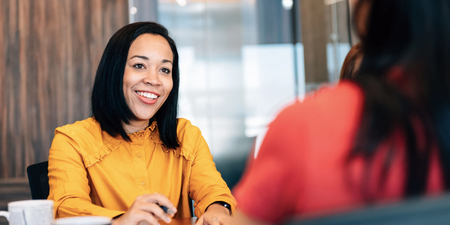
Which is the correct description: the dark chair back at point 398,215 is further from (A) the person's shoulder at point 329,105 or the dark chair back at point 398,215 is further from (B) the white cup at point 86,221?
(B) the white cup at point 86,221

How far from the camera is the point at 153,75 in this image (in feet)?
5.27

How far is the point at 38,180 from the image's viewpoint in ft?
4.70

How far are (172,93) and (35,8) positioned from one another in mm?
2238

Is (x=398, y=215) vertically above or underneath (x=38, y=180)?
above

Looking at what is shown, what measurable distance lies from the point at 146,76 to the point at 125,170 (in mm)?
389

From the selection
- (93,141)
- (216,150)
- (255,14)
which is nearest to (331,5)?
(255,14)

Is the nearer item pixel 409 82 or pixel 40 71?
pixel 409 82

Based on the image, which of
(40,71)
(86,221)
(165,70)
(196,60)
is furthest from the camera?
(196,60)

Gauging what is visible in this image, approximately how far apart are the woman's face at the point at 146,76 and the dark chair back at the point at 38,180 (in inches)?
16.1

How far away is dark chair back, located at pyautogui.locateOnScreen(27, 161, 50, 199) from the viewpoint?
1.41 meters

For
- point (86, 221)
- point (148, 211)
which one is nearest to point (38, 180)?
point (148, 211)

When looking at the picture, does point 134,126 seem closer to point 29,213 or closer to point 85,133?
point 85,133

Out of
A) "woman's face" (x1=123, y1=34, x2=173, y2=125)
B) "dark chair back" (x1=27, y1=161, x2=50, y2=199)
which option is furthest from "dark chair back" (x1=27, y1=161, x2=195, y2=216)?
"woman's face" (x1=123, y1=34, x2=173, y2=125)

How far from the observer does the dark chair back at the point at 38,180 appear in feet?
4.63
